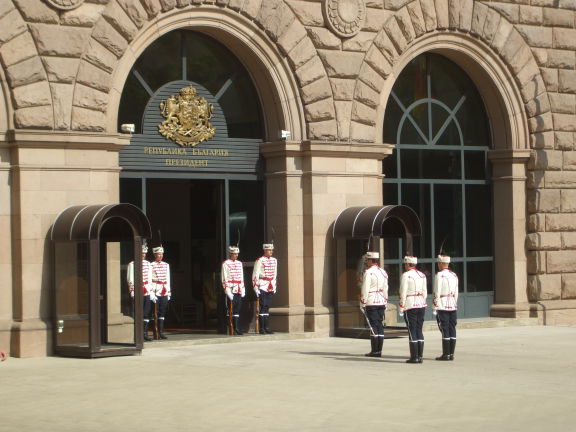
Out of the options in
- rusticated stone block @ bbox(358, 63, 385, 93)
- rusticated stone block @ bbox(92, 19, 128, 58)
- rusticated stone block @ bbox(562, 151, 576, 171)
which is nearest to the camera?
rusticated stone block @ bbox(92, 19, 128, 58)

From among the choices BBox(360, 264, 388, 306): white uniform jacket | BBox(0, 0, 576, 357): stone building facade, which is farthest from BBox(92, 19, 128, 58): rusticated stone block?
BBox(360, 264, 388, 306): white uniform jacket

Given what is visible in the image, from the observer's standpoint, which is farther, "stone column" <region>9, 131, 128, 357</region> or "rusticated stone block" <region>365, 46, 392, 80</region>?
"rusticated stone block" <region>365, 46, 392, 80</region>

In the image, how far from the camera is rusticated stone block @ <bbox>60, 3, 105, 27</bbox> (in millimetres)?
21219

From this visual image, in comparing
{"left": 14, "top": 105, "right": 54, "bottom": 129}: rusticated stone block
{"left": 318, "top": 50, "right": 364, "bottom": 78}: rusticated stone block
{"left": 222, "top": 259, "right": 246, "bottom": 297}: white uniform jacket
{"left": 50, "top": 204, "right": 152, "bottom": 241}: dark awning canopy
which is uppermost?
{"left": 318, "top": 50, "right": 364, "bottom": 78}: rusticated stone block

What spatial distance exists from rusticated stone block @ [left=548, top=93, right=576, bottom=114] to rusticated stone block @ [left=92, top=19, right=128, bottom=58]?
34.3ft

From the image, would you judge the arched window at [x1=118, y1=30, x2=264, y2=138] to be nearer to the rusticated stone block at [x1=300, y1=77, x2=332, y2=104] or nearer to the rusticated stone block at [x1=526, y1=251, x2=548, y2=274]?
the rusticated stone block at [x1=300, y1=77, x2=332, y2=104]

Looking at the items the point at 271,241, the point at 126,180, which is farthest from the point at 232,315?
the point at 126,180

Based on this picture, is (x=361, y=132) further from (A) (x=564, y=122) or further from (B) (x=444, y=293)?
(B) (x=444, y=293)

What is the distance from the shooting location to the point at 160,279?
2306 cm

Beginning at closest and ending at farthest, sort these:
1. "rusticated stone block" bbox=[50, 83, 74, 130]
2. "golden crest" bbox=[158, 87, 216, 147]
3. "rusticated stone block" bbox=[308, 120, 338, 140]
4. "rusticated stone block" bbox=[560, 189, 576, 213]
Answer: "rusticated stone block" bbox=[50, 83, 74, 130] → "golden crest" bbox=[158, 87, 216, 147] → "rusticated stone block" bbox=[308, 120, 338, 140] → "rusticated stone block" bbox=[560, 189, 576, 213]

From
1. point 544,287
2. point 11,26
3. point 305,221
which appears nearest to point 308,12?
point 305,221

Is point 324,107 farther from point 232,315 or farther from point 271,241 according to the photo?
point 232,315

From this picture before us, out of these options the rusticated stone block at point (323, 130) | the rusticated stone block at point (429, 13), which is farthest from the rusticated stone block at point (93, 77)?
the rusticated stone block at point (429, 13)

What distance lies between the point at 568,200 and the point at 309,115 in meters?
6.97
